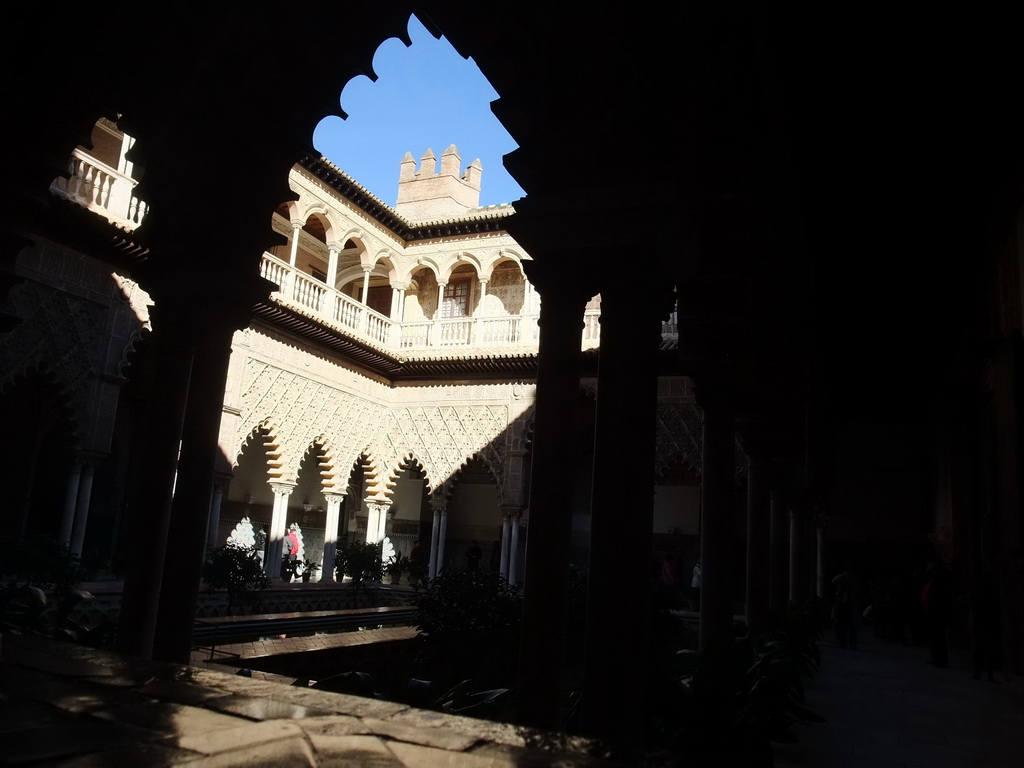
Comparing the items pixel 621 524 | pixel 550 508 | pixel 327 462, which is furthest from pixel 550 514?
pixel 327 462

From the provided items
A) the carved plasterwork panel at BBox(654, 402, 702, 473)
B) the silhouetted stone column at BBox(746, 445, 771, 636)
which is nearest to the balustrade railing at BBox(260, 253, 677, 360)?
the carved plasterwork panel at BBox(654, 402, 702, 473)

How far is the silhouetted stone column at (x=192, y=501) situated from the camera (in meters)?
3.77

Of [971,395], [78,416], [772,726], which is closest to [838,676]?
[971,395]

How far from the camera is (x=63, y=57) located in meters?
3.99

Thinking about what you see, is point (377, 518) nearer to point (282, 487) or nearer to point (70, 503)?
point (282, 487)

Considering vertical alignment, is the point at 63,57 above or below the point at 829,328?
below

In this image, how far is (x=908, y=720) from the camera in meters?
5.83

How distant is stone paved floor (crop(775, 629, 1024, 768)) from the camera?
4590mm

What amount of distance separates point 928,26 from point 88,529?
49.1 ft

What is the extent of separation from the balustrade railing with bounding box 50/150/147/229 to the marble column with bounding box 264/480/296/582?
604 cm

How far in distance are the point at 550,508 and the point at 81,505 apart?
10839mm

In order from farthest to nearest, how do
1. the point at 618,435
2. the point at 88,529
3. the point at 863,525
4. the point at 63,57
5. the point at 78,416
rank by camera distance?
the point at 863,525, the point at 88,529, the point at 78,416, the point at 63,57, the point at 618,435

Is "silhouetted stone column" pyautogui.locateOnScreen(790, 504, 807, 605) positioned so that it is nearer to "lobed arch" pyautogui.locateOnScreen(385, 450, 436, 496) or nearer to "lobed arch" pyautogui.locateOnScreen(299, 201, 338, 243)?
"lobed arch" pyautogui.locateOnScreen(385, 450, 436, 496)

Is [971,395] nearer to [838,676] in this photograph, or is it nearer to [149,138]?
[838,676]
